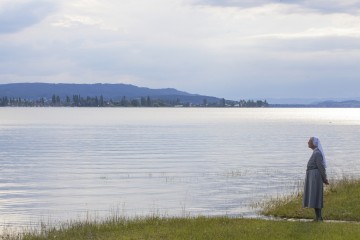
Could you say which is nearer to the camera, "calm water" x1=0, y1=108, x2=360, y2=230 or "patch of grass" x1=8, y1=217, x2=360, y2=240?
Answer: "patch of grass" x1=8, y1=217, x2=360, y2=240

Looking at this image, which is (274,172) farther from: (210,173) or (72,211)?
(72,211)

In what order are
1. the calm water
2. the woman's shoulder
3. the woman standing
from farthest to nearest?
1. the calm water
2. the woman standing
3. the woman's shoulder

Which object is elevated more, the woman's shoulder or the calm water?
the woman's shoulder

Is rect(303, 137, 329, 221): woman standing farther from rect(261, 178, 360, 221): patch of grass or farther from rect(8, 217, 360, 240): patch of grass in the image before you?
rect(261, 178, 360, 221): patch of grass

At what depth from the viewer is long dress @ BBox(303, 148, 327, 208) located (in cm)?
2125

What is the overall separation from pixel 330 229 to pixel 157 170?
35.7 metres

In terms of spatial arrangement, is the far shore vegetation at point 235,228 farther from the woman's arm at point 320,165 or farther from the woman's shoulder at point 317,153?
the woman's shoulder at point 317,153

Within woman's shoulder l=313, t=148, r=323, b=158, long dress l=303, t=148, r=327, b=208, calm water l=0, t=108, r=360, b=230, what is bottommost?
calm water l=0, t=108, r=360, b=230

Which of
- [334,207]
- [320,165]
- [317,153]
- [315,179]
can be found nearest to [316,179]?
[315,179]

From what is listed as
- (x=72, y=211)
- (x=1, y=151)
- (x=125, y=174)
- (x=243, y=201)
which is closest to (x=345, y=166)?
(x=125, y=174)

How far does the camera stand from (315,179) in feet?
70.2

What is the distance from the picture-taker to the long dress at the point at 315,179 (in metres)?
21.2

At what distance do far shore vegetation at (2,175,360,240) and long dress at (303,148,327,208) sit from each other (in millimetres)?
682

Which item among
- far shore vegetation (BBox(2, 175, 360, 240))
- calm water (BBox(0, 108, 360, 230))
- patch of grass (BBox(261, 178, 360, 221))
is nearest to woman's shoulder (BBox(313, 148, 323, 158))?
far shore vegetation (BBox(2, 175, 360, 240))
